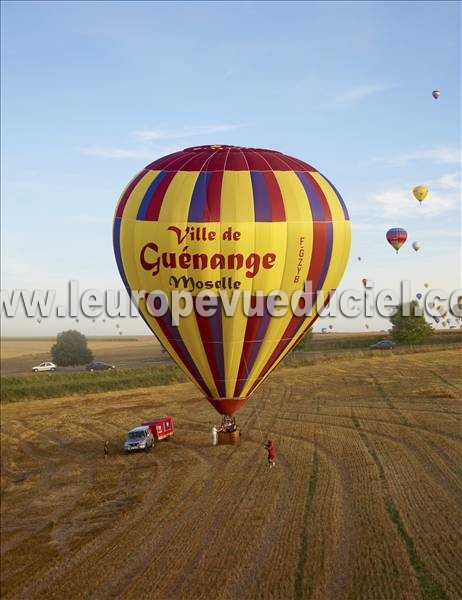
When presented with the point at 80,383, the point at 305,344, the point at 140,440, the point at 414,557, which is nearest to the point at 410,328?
the point at 305,344

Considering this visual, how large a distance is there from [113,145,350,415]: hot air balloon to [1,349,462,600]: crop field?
17.6 ft

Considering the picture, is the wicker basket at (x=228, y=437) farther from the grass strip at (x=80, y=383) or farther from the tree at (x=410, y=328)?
the tree at (x=410, y=328)

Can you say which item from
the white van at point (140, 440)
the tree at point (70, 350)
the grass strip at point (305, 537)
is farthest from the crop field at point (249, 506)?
the tree at point (70, 350)

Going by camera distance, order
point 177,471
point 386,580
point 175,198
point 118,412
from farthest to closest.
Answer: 1. point 118,412
2. point 177,471
3. point 175,198
4. point 386,580

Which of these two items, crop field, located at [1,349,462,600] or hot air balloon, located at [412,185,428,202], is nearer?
crop field, located at [1,349,462,600]

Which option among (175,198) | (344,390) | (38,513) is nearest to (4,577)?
(38,513)

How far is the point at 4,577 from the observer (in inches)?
937

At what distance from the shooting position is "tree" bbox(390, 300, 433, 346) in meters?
92.5

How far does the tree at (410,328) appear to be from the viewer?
9250cm

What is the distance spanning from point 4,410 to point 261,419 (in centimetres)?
2343

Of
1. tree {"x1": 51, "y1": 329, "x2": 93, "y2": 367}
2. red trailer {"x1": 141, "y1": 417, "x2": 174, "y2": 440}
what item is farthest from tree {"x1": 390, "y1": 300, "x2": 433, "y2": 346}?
red trailer {"x1": 141, "y1": 417, "x2": 174, "y2": 440}

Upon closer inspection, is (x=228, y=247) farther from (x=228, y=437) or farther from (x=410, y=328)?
(x=410, y=328)

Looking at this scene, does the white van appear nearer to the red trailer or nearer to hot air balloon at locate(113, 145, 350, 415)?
the red trailer

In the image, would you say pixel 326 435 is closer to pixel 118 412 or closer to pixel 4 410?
pixel 118 412
